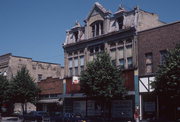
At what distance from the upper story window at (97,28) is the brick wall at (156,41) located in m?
7.66

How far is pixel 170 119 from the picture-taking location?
30109mm

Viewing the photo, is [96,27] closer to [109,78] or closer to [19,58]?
[109,78]

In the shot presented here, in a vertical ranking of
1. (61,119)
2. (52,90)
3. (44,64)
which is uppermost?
(44,64)

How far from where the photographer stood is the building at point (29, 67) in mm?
56938

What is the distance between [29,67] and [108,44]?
87.4ft

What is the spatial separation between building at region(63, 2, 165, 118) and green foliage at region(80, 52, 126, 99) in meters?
2.10

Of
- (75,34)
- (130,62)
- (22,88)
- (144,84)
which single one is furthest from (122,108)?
(22,88)

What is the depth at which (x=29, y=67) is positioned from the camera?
5938 cm

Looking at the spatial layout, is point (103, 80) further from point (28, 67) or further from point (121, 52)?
point (28, 67)

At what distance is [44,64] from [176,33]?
3671cm

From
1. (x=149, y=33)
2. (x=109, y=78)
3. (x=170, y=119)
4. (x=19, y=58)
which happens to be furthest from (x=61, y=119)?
(x=19, y=58)

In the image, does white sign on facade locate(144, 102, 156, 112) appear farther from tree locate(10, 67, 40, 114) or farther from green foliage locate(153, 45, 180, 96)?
tree locate(10, 67, 40, 114)

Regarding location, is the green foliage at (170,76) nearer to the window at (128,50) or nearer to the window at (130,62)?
the window at (130,62)

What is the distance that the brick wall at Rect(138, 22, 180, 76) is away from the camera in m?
30.4
